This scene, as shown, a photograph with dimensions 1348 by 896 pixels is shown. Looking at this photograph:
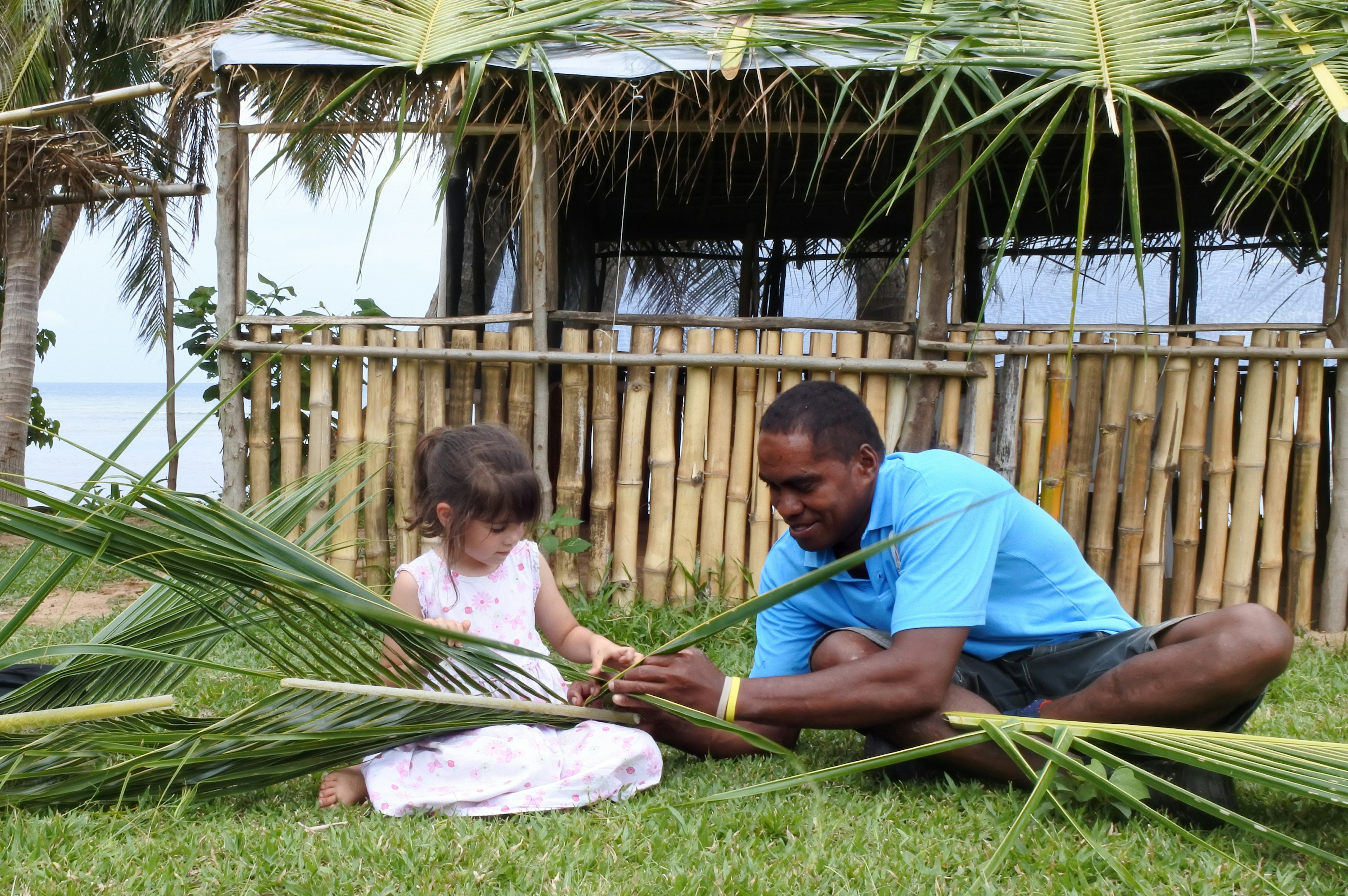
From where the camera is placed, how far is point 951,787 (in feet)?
7.63

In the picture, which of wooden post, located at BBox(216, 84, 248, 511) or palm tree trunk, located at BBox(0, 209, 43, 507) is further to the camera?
palm tree trunk, located at BBox(0, 209, 43, 507)

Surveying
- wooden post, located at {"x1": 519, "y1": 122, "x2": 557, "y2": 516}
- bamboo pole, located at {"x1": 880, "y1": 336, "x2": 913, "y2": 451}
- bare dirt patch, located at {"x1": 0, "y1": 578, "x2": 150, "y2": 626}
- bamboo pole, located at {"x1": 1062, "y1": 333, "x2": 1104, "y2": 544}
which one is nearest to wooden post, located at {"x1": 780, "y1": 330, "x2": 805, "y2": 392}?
bamboo pole, located at {"x1": 880, "y1": 336, "x2": 913, "y2": 451}

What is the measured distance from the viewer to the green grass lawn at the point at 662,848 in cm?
184

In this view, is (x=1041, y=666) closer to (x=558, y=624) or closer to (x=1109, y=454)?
(x=558, y=624)

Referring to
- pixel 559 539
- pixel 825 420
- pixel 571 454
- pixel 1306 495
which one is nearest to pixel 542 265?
pixel 571 454

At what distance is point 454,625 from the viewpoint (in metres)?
2.46

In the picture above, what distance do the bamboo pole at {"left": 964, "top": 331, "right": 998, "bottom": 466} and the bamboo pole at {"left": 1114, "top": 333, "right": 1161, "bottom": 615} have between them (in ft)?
1.77

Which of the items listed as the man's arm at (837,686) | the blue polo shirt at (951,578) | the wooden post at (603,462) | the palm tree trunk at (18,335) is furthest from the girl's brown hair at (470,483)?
the palm tree trunk at (18,335)

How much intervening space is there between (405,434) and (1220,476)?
3.27 meters

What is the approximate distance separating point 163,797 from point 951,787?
1614 mm

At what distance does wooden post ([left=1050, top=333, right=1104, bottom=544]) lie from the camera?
4.27 meters

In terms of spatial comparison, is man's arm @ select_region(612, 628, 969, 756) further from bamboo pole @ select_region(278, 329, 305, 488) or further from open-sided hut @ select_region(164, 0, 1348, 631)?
bamboo pole @ select_region(278, 329, 305, 488)

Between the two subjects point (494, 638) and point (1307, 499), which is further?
point (1307, 499)

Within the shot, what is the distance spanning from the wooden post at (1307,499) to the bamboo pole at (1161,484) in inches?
17.6
